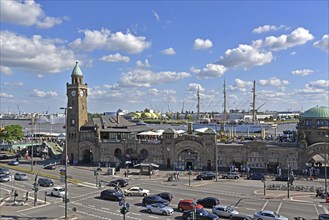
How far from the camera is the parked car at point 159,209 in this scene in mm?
45562

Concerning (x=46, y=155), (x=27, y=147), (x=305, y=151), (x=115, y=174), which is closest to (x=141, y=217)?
(x=115, y=174)

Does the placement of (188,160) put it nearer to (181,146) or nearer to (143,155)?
(181,146)

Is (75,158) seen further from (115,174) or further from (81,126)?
(115,174)

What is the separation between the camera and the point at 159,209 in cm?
4584

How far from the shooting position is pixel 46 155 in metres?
109

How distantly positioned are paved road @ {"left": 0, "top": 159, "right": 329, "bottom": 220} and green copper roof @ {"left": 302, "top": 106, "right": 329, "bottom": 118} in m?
17.9

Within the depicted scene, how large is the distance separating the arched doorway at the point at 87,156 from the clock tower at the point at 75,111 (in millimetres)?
1585

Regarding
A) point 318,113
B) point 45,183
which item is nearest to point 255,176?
point 318,113

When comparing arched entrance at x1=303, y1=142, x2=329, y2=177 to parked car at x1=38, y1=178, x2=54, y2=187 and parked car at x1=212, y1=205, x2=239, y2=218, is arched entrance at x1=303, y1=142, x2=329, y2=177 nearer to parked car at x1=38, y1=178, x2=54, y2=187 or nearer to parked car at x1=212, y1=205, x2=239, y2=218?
parked car at x1=212, y1=205, x2=239, y2=218

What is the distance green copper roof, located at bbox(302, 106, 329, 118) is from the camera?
79.3 m

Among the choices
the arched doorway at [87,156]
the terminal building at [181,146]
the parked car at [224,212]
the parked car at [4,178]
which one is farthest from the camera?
the arched doorway at [87,156]

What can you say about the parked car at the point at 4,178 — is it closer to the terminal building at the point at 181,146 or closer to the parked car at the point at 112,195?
the terminal building at the point at 181,146

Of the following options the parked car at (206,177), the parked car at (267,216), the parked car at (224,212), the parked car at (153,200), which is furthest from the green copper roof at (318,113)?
the parked car at (153,200)

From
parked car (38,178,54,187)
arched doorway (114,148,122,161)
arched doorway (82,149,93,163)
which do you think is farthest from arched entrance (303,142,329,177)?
arched doorway (82,149,93,163)
